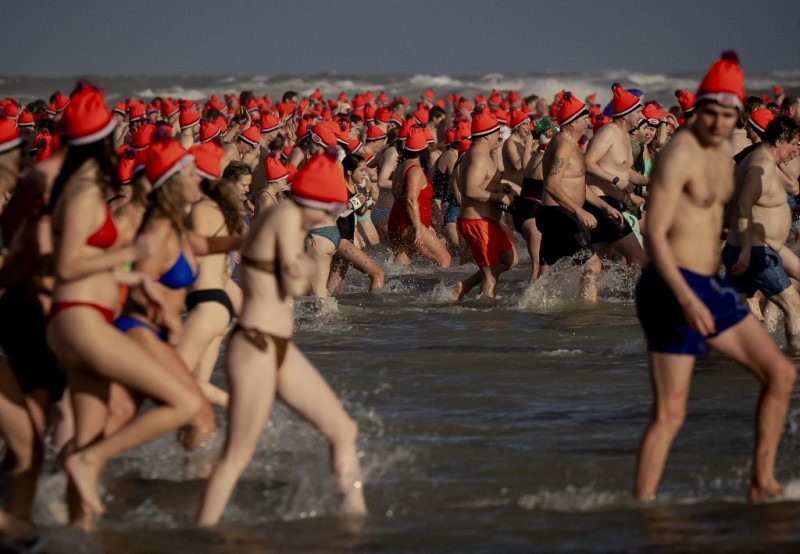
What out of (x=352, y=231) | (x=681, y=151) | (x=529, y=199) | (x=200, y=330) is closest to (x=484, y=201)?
(x=529, y=199)

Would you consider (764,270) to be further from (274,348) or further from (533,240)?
(274,348)

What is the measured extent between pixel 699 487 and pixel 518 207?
6063 mm

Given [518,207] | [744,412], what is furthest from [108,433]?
[518,207]

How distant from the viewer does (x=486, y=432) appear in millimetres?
7414

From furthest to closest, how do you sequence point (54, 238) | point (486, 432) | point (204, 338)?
point (486, 432), point (204, 338), point (54, 238)

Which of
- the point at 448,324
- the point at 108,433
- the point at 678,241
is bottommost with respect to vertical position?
the point at 448,324

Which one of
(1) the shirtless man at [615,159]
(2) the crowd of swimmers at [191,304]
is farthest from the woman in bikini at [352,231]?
(2) the crowd of swimmers at [191,304]

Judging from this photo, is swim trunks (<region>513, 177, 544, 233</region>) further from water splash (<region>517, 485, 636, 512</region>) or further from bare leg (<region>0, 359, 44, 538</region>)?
bare leg (<region>0, 359, 44, 538</region>)

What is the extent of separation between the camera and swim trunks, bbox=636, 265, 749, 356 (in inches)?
211

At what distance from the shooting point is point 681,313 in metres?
5.35

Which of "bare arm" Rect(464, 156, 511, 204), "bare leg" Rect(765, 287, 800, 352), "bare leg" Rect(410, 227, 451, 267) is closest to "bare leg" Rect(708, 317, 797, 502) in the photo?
"bare leg" Rect(765, 287, 800, 352)

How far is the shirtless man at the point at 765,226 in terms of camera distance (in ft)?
26.3

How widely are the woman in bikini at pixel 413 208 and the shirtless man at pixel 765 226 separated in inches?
181

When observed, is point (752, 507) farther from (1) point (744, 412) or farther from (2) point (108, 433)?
(2) point (108, 433)
